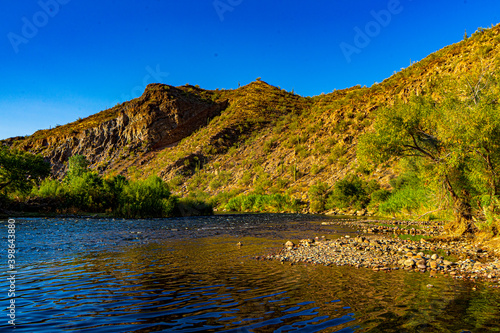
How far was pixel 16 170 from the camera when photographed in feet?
111

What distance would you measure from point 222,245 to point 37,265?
7.56 meters

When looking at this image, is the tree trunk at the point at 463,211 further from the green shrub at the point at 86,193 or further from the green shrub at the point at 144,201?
the green shrub at the point at 86,193

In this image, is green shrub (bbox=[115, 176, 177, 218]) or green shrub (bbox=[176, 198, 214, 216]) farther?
green shrub (bbox=[176, 198, 214, 216])

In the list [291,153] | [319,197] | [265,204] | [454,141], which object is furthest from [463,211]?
[291,153]

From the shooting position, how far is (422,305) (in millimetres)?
6422

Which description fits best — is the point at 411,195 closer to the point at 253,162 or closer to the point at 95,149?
the point at 253,162

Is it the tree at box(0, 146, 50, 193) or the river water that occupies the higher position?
the tree at box(0, 146, 50, 193)

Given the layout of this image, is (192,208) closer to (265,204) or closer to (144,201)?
(144,201)

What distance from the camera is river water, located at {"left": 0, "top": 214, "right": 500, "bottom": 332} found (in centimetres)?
535

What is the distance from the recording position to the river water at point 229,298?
535 centimetres

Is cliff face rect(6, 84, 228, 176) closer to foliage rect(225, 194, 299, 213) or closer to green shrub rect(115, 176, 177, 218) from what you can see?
foliage rect(225, 194, 299, 213)

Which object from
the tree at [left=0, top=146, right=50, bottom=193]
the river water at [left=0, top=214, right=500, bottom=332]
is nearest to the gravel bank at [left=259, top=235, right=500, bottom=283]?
the river water at [left=0, top=214, right=500, bottom=332]

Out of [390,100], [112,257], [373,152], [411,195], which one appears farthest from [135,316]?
[390,100]

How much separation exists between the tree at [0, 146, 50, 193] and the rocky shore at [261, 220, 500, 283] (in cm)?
3334
